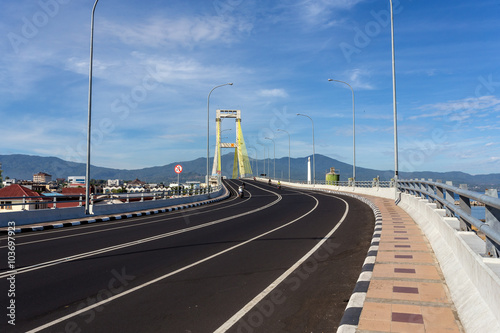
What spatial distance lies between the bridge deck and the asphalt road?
1.82 feet

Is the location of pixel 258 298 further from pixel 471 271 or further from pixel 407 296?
pixel 471 271

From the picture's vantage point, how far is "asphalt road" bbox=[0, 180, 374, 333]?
527cm

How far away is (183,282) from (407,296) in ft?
12.3

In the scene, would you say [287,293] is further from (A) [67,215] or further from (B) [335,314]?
(A) [67,215]

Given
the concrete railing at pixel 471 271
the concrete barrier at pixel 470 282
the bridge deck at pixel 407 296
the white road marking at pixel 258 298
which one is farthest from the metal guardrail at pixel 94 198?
the concrete barrier at pixel 470 282

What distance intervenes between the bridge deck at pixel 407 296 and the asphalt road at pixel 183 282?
0.55 metres

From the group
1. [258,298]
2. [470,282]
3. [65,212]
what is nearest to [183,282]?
[258,298]

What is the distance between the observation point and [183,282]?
725cm

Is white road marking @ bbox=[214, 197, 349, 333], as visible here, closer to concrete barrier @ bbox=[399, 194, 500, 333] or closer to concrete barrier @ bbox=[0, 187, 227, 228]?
concrete barrier @ bbox=[399, 194, 500, 333]

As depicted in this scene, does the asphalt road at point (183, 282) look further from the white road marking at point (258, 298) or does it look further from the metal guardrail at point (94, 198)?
the metal guardrail at point (94, 198)

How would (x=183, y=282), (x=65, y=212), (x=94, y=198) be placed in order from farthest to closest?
(x=94, y=198), (x=65, y=212), (x=183, y=282)

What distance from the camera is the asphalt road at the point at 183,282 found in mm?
5270

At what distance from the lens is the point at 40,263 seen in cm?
899

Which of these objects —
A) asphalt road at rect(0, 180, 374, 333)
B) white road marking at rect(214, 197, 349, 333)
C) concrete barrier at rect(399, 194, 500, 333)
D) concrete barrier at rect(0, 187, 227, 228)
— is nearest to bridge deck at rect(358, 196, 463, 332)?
concrete barrier at rect(399, 194, 500, 333)
